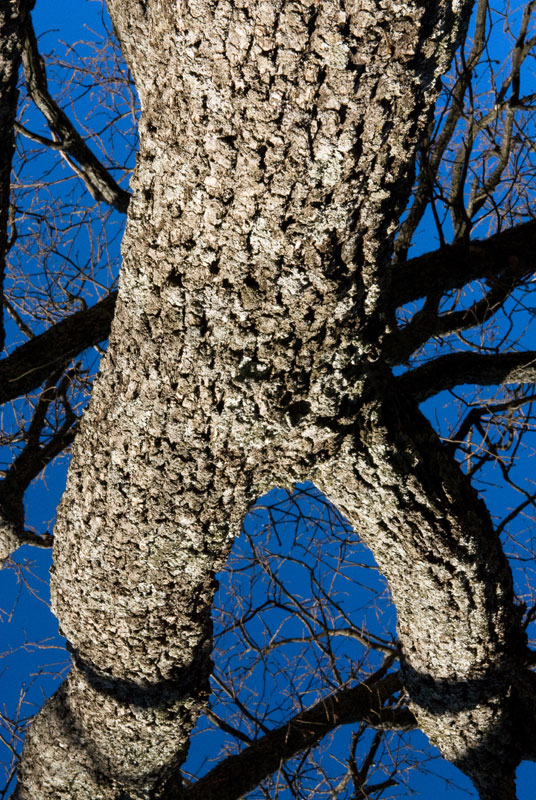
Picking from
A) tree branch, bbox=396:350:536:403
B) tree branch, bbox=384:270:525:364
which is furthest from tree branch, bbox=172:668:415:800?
tree branch, bbox=384:270:525:364

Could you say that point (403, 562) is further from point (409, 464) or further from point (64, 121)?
point (64, 121)

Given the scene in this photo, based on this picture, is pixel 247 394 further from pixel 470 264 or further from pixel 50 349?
pixel 470 264

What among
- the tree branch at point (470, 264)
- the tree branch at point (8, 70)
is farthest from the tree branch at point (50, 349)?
the tree branch at point (470, 264)

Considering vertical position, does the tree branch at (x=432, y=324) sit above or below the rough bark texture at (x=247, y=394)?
above

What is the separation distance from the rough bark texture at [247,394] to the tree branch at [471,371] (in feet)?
1.93

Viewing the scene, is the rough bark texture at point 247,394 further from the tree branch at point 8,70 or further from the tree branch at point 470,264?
the tree branch at point 470,264

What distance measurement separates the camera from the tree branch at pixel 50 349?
7.18 ft

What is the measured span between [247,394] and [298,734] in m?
1.90

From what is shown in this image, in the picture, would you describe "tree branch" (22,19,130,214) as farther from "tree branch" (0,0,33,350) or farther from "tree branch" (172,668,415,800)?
"tree branch" (172,668,415,800)

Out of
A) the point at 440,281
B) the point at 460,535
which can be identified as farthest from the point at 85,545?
the point at 440,281

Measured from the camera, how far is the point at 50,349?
227 cm

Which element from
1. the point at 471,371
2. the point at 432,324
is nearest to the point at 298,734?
the point at 471,371

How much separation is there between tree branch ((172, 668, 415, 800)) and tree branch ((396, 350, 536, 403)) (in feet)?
3.96

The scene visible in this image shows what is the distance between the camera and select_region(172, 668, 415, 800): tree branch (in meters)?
2.46
